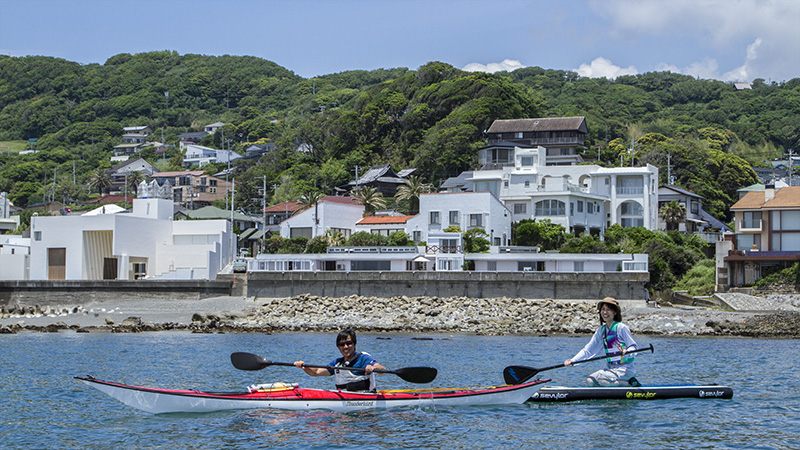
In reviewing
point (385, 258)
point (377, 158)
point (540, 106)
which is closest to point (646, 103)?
point (540, 106)

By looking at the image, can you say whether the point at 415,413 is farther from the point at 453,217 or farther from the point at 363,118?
the point at 363,118

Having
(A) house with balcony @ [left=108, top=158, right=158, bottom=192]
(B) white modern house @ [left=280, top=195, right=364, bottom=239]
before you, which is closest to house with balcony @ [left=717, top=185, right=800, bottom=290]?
(B) white modern house @ [left=280, top=195, right=364, bottom=239]

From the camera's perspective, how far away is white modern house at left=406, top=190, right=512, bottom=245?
54.4 metres

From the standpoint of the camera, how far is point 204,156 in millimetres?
130500

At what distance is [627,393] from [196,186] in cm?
9536

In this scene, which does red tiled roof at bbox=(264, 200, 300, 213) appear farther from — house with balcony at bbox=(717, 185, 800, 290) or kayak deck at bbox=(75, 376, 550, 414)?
kayak deck at bbox=(75, 376, 550, 414)

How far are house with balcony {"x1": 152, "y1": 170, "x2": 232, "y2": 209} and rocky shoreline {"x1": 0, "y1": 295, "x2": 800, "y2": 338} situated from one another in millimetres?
58051

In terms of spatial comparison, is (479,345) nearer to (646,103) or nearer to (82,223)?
(82,223)

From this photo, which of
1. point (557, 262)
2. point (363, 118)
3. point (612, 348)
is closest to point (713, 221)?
point (557, 262)

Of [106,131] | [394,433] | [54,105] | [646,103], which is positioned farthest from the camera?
[54,105]

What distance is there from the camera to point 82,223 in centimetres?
5159

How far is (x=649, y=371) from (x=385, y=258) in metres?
26.3

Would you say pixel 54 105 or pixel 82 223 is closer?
pixel 82 223

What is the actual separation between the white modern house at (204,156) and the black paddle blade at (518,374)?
113083 millimetres
